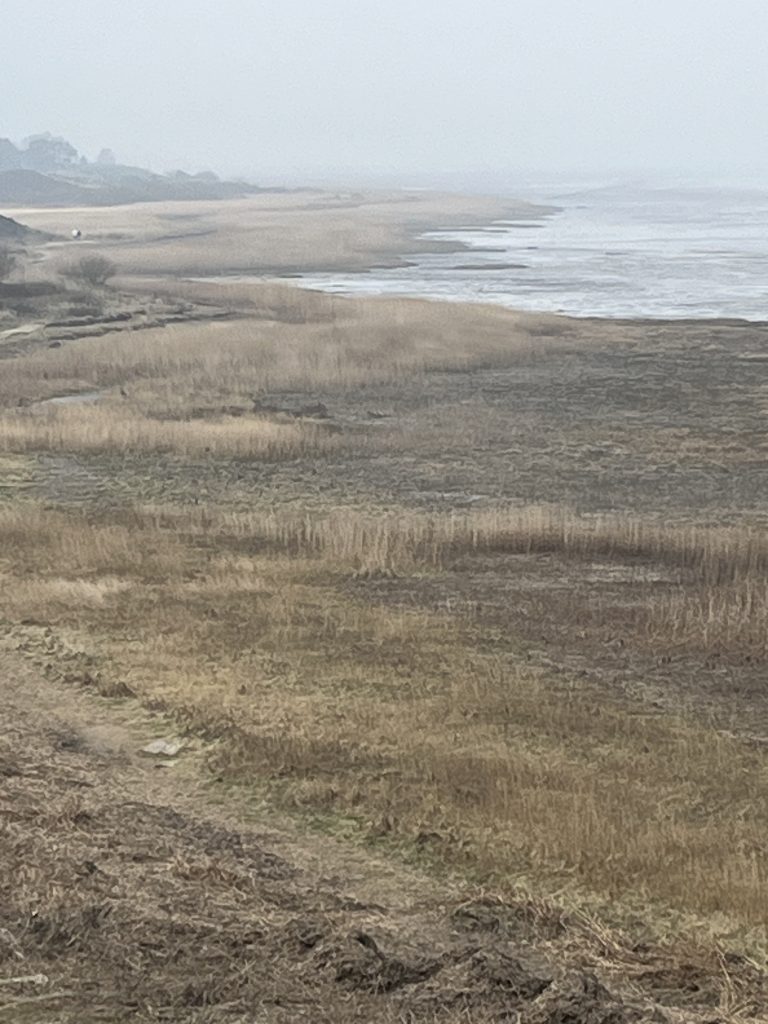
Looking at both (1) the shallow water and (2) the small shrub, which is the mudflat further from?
(2) the small shrub

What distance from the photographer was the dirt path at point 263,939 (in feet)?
23.3

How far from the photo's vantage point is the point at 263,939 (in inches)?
312

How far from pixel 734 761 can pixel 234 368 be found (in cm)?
2903

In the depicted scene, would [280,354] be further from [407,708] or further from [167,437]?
[407,708]

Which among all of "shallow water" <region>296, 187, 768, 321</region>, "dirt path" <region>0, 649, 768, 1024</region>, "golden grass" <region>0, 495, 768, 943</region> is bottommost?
"golden grass" <region>0, 495, 768, 943</region>

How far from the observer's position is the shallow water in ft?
195

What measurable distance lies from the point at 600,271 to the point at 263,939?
231 feet

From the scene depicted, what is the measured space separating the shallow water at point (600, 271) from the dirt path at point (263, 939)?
47090mm

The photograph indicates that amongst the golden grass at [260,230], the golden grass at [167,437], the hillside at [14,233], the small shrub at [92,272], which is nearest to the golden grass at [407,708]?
the golden grass at [167,437]

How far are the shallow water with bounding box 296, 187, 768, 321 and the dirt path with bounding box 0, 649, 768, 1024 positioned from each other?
47.1 m

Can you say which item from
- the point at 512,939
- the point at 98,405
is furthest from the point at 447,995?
the point at 98,405

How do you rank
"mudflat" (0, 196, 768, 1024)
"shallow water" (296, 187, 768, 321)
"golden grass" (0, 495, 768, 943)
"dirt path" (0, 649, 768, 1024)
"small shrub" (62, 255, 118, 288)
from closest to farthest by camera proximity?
"dirt path" (0, 649, 768, 1024) < "mudflat" (0, 196, 768, 1024) < "golden grass" (0, 495, 768, 943) < "shallow water" (296, 187, 768, 321) < "small shrub" (62, 255, 118, 288)

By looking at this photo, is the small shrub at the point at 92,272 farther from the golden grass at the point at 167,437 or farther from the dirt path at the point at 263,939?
the dirt path at the point at 263,939

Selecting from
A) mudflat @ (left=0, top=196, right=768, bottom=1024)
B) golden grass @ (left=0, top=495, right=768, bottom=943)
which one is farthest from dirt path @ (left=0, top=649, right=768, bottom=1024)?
golden grass @ (left=0, top=495, right=768, bottom=943)
